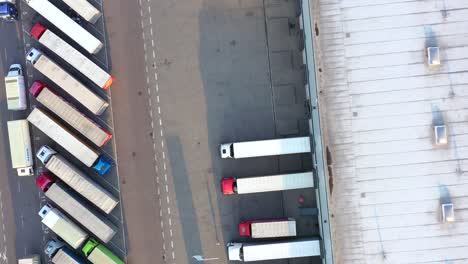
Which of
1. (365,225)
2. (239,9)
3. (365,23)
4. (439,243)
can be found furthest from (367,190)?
(239,9)

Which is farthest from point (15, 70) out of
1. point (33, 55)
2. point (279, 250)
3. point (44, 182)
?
point (279, 250)

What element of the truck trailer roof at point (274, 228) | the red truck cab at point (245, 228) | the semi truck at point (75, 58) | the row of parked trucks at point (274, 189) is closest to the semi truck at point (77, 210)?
the semi truck at point (75, 58)

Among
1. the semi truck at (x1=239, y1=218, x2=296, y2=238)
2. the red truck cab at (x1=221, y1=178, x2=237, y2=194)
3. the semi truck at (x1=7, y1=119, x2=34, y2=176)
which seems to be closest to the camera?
the semi truck at (x1=239, y1=218, x2=296, y2=238)

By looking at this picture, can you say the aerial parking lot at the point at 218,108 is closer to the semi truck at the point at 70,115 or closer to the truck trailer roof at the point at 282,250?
the truck trailer roof at the point at 282,250

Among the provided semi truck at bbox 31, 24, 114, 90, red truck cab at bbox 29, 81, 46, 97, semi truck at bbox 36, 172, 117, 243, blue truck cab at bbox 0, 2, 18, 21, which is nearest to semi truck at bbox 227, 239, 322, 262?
semi truck at bbox 36, 172, 117, 243

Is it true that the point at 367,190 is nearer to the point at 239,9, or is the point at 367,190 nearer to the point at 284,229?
the point at 284,229

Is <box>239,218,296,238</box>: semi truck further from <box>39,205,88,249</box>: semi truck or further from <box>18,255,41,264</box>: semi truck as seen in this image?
<box>18,255,41,264</box>: semi truck
